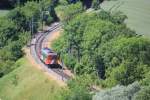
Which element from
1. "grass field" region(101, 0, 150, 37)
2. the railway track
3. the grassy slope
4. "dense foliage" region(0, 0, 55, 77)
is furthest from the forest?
"grass field" region(101, 0, 150, 37)

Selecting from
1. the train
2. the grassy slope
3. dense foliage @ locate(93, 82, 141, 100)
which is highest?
dense foliage @ locate(93, 82, 141, 100)

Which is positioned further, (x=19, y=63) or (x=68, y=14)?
(x=68, y=14)

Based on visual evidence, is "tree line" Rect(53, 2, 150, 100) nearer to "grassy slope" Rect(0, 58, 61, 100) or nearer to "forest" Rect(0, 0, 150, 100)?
"forest" Rect(0, 0, 150, 100)

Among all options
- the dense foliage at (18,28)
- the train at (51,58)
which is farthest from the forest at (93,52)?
the train at (51,58)

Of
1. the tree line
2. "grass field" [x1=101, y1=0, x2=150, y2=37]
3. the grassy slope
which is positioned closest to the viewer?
the tree line

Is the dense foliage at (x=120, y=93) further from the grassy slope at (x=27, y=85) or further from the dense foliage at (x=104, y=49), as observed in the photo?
the grassy slope at (x=27, y=85)

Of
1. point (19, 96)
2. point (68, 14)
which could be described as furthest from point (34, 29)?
point (19, 96)

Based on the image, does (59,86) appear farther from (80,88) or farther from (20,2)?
(20,2)
